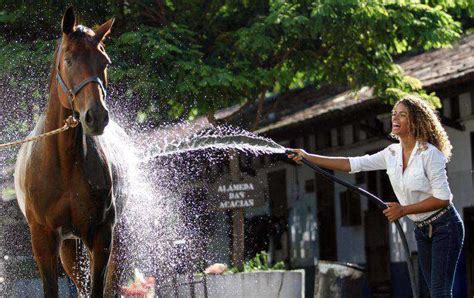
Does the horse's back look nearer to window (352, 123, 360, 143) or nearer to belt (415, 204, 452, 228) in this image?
belt (415, 204, 452, 228)

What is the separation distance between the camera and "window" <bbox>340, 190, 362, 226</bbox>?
2272 centimetres

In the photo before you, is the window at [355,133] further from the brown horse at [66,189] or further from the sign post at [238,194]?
the brown horse at [66,189]

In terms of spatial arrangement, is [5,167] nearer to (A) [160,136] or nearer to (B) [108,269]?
(A) [160,136]

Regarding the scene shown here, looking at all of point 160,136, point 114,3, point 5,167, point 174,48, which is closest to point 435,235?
point 174,48

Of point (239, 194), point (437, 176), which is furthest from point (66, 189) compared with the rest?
point (239, 194)

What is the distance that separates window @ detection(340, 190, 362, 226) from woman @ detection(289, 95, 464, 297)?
1488cm

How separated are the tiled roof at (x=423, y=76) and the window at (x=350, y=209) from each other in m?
1.85

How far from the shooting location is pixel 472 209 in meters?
18.7

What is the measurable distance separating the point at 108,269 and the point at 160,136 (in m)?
10.4

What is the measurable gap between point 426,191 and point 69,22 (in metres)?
2.67

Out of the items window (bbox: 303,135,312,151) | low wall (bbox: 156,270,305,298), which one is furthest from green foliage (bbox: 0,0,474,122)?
window (bbox: 303,135,312,151)

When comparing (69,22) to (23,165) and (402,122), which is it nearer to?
(23,165)

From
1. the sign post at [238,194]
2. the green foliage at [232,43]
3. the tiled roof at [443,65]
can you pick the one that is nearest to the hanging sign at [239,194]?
the sign post at [238,194]

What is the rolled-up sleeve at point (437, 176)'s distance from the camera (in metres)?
7.45
